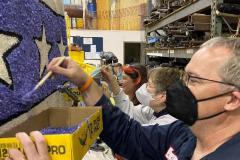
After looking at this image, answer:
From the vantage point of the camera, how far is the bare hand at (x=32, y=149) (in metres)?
0.77

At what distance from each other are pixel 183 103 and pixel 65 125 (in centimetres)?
46

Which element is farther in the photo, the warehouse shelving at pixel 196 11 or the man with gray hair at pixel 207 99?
the warehouse shelving at pixel 196 11

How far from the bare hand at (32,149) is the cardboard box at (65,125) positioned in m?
0.01

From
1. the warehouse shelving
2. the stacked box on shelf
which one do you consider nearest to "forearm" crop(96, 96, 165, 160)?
the warehouse shelving

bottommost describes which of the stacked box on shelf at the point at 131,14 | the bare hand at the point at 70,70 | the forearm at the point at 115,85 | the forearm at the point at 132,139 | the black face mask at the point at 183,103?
the forearm at the point at 132,139

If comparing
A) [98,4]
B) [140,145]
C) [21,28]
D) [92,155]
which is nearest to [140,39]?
[98,4]

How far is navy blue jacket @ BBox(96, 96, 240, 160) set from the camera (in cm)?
146

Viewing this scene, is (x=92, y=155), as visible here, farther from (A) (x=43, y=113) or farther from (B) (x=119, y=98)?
(A) (x=43, y=113)

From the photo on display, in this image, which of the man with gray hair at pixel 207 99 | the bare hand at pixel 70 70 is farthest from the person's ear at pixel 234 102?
the bare hand at pixel 70 70

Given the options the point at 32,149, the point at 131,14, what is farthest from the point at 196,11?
the point at 131,14

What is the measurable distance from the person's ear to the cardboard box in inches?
19.2

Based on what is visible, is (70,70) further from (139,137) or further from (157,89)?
(157,89)

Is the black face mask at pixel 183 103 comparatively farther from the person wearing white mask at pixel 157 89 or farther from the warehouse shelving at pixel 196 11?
the warehouse shelving at pixel 196 11

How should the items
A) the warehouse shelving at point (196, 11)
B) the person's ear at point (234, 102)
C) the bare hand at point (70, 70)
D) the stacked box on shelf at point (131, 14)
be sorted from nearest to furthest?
the bare hand at point (70, 70), the person's ear at point (234, 102), the warehouse shelving at point (196, 11), the stacked box on shelf at point (131, 14)
